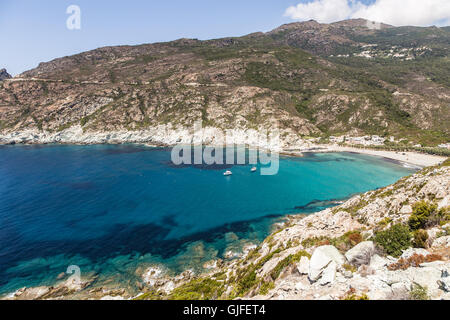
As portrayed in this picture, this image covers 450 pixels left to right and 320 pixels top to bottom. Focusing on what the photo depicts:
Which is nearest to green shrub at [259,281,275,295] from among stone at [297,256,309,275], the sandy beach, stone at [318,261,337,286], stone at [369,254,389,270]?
stone at [297,256,309,275]

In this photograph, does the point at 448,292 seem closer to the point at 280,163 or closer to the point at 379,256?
the point at 379,256

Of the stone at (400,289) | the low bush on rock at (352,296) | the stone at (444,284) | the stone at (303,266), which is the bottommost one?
the stone at (303,266)

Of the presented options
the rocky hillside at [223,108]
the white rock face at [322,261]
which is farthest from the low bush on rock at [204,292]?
the rocky hillside at [223,108]

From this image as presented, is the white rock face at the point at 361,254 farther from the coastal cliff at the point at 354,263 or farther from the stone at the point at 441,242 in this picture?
the stone at the point at 441,242

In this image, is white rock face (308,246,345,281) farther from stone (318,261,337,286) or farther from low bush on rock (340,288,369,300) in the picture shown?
low bush on rock (340,288,369,300)

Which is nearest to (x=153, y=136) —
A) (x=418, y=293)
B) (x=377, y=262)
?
(x=377, y=262)

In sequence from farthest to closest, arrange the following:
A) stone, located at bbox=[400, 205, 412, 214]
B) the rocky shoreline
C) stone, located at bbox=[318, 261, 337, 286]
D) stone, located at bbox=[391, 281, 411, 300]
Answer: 1. the rocky shoreline
2. stone, located at bbox=[400, 205, 412, 214]
3. stone, located at bbox=[318, 261, 337, 286]
4. stone, located at bbox=[391, 281, 411, 300]

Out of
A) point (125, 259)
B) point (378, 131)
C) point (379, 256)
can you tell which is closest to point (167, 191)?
point (125, 259)

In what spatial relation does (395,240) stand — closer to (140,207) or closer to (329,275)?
(329,275)
